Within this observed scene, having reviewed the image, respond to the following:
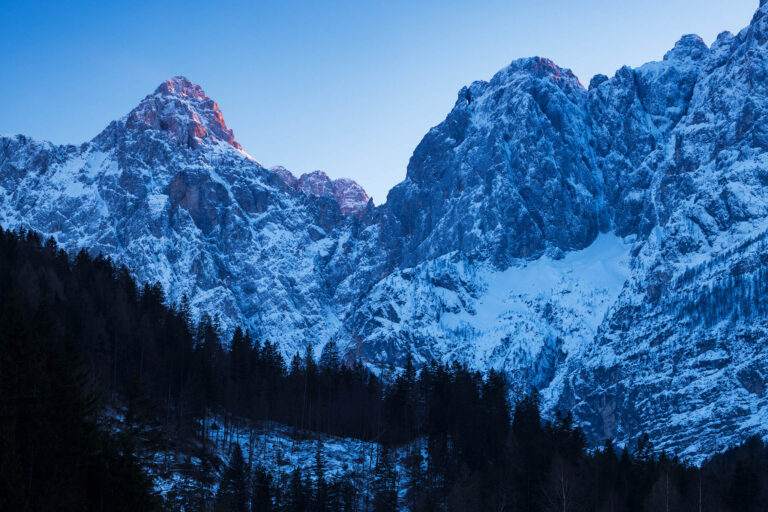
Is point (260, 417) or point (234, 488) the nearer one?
point (234, 488)

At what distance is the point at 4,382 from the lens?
4366 cm

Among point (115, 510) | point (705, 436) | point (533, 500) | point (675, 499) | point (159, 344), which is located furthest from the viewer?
point (705, 436)

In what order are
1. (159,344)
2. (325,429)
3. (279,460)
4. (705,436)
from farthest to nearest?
(705,436) → (325,429) → (159,344) → (279,460)

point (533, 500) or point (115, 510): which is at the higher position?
point (533, 500)

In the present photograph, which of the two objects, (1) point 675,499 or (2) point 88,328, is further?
(2) point 88,328

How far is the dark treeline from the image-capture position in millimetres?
45531

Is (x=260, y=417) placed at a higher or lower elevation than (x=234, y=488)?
higher

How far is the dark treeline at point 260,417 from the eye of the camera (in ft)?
149

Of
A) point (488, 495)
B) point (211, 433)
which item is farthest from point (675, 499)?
point (211, 433)

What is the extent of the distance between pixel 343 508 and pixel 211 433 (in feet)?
60.5

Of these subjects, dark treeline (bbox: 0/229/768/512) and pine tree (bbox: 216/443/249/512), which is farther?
pine tree (bbox: 216/443/249/512)

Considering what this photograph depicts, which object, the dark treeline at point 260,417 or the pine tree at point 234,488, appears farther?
the pine tree at point 234,488

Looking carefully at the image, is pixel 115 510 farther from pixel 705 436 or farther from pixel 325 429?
pixel 705 436

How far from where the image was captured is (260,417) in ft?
340
